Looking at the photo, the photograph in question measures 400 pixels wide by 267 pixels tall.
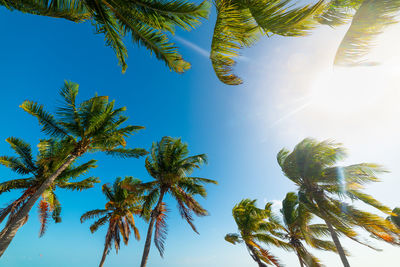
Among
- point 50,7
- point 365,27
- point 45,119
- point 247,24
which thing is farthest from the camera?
point 45,119

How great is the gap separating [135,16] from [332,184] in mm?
12504

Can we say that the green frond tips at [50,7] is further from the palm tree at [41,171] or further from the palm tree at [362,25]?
the palm tree at [41,171]

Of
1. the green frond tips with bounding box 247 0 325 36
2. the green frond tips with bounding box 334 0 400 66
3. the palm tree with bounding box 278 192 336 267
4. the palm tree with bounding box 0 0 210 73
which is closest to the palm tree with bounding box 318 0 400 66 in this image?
the green frond tips with bounding box 334 0 400 66

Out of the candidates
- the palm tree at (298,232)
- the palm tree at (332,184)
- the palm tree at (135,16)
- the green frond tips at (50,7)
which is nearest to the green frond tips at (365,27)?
the palm tree at (135,16)

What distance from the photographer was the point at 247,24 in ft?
8.05

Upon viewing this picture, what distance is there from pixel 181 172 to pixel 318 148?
335 inches

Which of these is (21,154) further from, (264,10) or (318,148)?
(318,148)

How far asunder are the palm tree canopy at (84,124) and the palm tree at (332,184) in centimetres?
1088

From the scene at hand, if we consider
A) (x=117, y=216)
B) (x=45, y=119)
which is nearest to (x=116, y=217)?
(x=117, y=216)

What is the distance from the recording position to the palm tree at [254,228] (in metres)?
12.7

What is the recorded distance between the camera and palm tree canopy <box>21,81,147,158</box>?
27.1ft

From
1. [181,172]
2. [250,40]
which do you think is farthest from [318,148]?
[250,40]

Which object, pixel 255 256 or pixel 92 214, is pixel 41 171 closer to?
pixel 92 214

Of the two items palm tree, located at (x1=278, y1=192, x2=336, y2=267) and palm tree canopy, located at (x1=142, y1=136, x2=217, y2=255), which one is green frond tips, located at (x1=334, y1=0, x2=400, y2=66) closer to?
palm tree canopy, located at (x1=142, y1=136, x2=217, y2=255)
